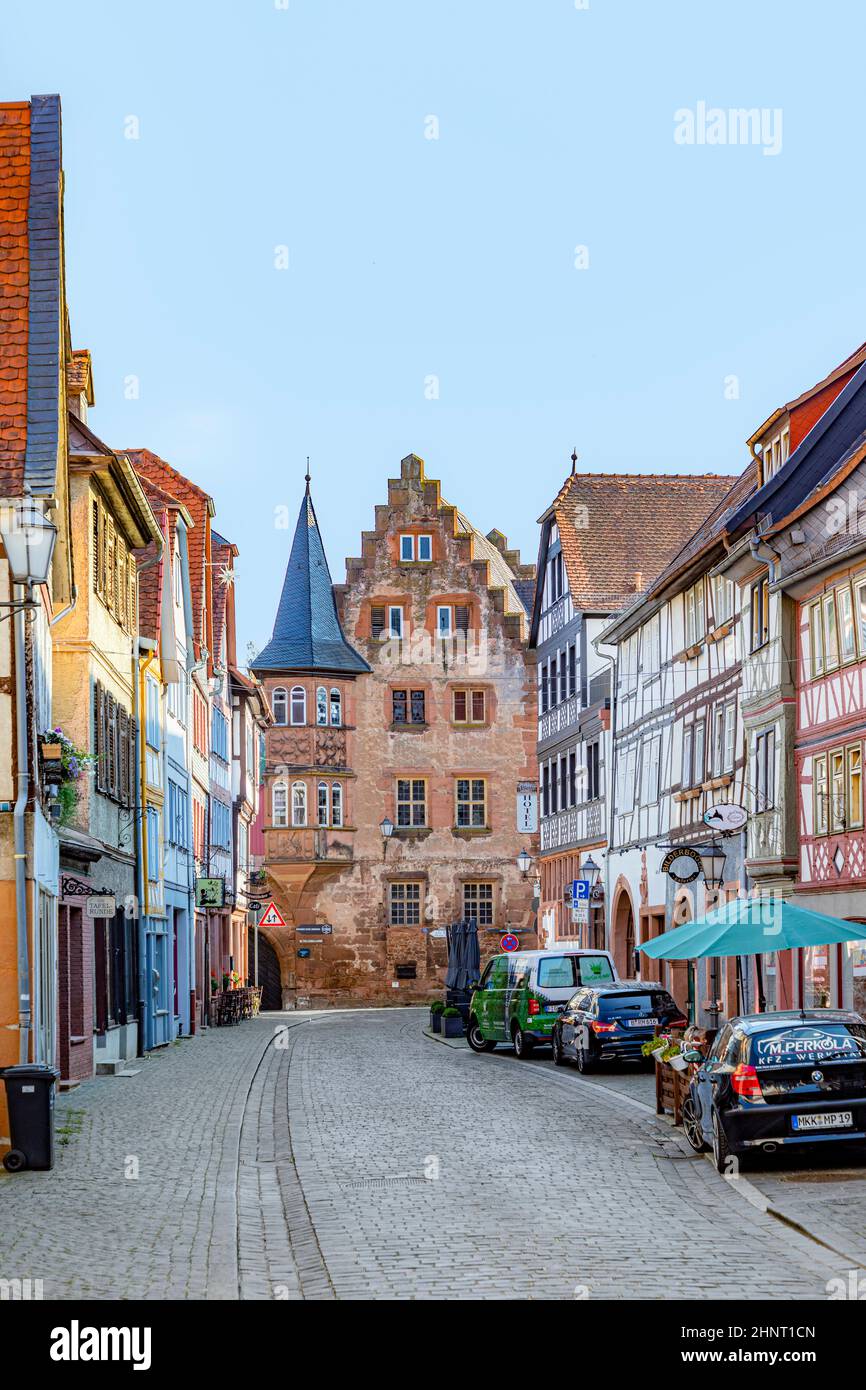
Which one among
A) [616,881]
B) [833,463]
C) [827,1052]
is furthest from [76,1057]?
[616,881]

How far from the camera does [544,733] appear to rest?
58.2m

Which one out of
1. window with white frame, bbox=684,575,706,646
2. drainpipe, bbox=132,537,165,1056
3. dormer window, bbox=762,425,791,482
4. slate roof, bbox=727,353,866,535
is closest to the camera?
slate roof, bbox=727,353,866,535

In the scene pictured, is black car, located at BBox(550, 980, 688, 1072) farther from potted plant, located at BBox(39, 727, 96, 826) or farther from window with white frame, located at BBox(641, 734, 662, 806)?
window with white frame, located at BBox(641, 734, 662, 806)

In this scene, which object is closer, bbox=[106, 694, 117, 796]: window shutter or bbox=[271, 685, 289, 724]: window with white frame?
bbox=[106, 694, 117, 796]: window shutter

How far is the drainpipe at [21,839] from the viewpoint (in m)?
18.0

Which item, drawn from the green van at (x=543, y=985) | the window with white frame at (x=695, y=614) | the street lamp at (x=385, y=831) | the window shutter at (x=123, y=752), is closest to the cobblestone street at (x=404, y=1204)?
the green van at (x=543, y=985)

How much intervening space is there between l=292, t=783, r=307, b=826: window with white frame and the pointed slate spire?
3759mm

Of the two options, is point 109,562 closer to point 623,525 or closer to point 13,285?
point 13,285

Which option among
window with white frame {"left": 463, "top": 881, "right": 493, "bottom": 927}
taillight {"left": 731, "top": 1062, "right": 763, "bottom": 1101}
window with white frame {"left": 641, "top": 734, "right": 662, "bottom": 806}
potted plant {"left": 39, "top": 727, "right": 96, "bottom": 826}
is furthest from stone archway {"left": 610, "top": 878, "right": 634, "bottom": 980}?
taillight {"left": 731, "top": 1062, "right": 763, "bottom": 1101}

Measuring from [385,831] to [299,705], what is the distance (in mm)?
4842

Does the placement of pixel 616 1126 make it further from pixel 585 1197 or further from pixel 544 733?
pixel 544 733

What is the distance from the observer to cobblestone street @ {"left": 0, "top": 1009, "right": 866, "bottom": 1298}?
1066 centimetres

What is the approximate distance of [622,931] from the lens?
4856cm

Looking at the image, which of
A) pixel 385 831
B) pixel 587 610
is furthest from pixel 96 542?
pixel 385 831
